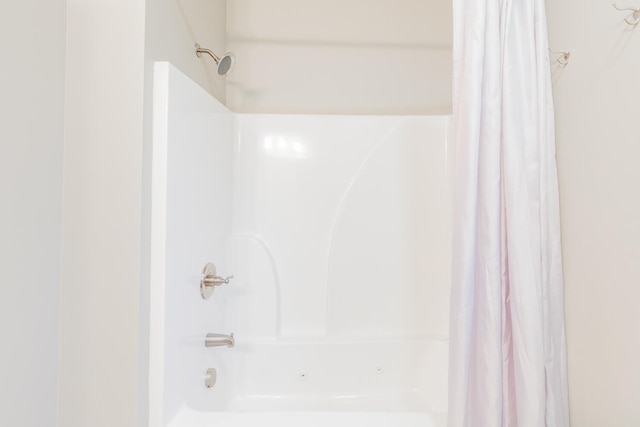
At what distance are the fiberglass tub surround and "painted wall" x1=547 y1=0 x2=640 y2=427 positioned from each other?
2.17 ft

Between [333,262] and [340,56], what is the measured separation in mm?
1091

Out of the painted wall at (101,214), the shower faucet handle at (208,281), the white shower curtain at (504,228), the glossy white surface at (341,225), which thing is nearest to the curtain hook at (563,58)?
the white shower curtain at (504,228)

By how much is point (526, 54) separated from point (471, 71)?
184 millimetres

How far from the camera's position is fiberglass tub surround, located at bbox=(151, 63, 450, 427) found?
1.66 metres

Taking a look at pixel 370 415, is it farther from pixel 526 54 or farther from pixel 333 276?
pixel 526 54

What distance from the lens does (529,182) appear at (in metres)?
1.03

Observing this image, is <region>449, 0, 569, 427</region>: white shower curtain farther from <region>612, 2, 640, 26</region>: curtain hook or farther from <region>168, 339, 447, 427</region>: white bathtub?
<region>168, 339, 447, 427</region>: white bathtub

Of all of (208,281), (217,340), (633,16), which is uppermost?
(633,16)

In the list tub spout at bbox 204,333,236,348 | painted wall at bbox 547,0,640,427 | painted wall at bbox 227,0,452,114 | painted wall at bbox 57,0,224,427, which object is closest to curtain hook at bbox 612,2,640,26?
painted wall at bbox 547,0,640,427

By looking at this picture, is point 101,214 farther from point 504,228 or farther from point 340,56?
point 340,56

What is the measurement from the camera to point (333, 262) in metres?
1.75

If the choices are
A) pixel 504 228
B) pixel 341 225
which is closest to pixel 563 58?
pixel 504 228

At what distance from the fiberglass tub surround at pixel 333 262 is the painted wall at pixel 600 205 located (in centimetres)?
66

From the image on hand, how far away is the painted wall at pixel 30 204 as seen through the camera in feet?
2.66
